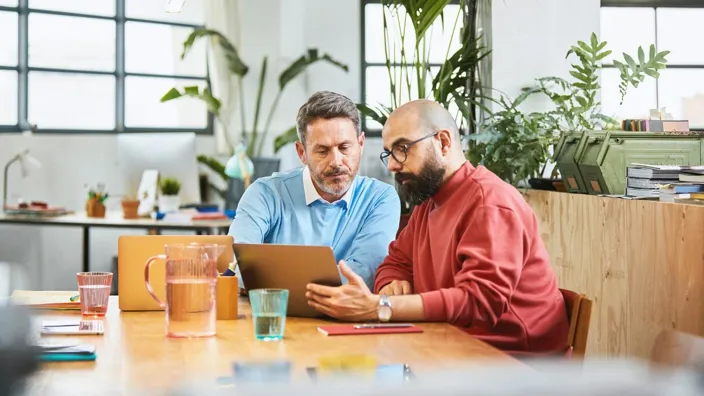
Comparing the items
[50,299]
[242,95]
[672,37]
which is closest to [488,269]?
[50,299]

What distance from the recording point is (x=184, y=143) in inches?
242

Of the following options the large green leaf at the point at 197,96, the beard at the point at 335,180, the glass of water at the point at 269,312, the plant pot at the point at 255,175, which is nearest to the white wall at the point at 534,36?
the beard at the point at 335,180

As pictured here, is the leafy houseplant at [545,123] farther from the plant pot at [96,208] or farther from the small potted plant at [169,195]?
the plant pot at [96,208]

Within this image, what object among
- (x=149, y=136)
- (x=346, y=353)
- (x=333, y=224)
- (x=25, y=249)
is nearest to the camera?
(x=346, y=353)

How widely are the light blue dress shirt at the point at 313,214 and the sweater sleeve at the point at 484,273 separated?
2.26 ft

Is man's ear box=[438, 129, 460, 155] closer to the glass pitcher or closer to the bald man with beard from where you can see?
the bald man with beard

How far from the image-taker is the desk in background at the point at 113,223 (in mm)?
5582

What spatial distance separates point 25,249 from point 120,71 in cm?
169

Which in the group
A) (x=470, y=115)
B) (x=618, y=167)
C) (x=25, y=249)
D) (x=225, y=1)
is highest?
(x=225, y=1)

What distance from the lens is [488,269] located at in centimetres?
221

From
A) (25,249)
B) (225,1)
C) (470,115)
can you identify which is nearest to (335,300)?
(470,115)

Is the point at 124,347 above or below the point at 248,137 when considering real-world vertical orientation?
below

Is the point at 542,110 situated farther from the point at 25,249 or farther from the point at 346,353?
the point at 25,249

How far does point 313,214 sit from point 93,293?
37.0 inches
